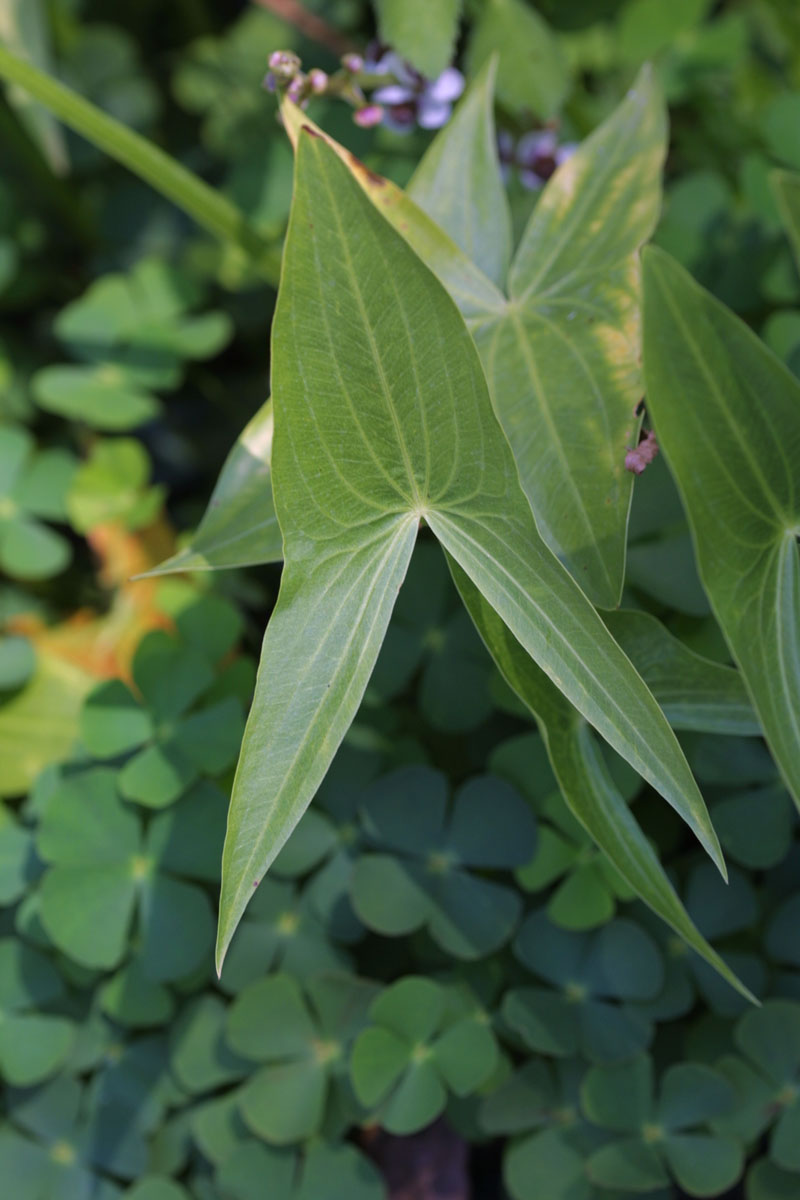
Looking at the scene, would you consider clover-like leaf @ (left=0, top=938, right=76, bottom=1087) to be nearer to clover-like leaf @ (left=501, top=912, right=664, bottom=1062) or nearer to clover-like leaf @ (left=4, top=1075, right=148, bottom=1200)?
clover-like leaf @ (left=4, top=1075, right=148, bottom=1200)

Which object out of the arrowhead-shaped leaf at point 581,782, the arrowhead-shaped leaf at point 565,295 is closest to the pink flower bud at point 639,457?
the arrowhead-shaped leaf at point 565,295

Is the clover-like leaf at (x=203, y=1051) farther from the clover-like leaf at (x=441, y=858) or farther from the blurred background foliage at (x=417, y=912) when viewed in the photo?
the clover-like leaf at (x=441, y=858)

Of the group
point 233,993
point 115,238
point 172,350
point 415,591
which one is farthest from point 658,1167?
point 115,238

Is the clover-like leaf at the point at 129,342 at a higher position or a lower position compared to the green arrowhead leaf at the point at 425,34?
lower

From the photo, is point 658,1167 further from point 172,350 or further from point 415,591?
point 172,350

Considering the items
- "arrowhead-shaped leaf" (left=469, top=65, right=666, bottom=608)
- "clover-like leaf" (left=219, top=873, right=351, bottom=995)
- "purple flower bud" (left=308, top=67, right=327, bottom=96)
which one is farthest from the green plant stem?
"clover-like leaf" (left=219, top=873, right=351, bottom=995)
